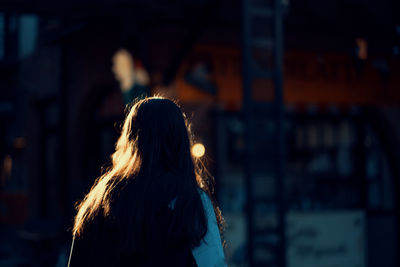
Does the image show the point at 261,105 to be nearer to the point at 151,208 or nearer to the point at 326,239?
the point at 326,239

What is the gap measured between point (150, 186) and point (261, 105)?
3558 mm

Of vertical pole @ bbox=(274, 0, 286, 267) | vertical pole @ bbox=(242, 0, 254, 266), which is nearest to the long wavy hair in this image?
vertical pole @ bbox=(242, 0, 254, 266)

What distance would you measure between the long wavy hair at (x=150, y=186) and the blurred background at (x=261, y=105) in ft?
10.5

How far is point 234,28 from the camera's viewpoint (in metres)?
7.29

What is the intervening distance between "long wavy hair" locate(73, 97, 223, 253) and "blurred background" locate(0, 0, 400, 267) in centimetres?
319

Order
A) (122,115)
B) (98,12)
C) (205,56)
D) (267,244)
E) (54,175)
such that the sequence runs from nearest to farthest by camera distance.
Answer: (267,244), (98,12), (205,56), (122,115), (54,175)

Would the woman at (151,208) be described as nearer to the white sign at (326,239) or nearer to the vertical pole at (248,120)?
the vertical pole at (248,120)

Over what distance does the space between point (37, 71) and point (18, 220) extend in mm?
5022

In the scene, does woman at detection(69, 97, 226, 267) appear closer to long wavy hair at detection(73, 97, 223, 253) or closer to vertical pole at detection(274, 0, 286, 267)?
long wavy hair at detection(73, 97, 223, 253)

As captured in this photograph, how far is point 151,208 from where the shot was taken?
6.13 ft

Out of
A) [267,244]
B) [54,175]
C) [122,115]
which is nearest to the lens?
[267,244]

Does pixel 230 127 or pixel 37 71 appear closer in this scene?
pixel 230 127

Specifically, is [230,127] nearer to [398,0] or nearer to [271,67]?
[271,67]

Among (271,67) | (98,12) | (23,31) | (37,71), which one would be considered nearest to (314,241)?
(271,67)
